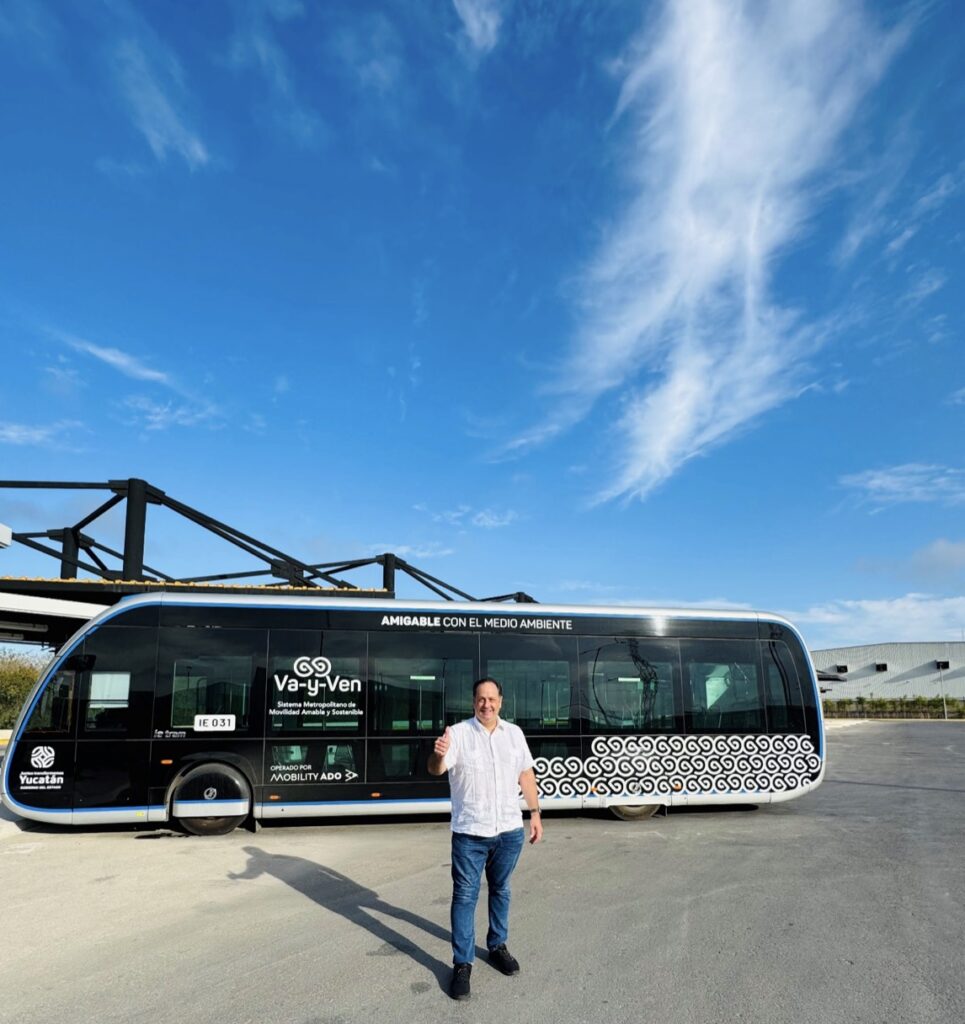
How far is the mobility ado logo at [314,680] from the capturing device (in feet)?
34.7

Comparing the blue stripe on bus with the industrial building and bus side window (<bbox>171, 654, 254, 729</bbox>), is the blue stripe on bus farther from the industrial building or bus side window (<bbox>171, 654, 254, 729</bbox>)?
the industrial building

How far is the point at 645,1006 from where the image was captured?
14.4ft

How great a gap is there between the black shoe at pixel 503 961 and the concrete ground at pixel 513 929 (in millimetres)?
66

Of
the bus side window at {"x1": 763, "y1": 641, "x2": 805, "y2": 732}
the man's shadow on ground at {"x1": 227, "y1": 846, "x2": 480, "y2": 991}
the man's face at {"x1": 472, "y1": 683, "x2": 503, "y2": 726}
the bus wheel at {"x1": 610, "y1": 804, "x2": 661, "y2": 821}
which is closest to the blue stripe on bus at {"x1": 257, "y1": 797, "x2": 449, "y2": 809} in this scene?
the man's shadow on ground at {"x1": 227, "y1": 846, "x2": 480, "y2": 991}

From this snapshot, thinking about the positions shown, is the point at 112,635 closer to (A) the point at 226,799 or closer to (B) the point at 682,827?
(A) the point at 226,799

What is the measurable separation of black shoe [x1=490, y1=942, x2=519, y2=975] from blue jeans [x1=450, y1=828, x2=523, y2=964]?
0.04 meters

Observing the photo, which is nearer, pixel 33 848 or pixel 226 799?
pixel 33 848

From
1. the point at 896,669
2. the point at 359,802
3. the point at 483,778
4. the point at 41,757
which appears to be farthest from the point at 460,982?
the point at 896,669

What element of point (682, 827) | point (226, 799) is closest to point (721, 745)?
point (682, 827)

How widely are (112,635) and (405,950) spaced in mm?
6611

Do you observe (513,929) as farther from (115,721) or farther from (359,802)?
(115,721)

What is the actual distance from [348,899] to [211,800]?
13.0ft

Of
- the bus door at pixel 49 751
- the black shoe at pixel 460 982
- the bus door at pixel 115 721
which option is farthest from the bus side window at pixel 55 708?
the black shoe at pixel 460 982

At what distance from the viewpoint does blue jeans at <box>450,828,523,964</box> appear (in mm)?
4590
